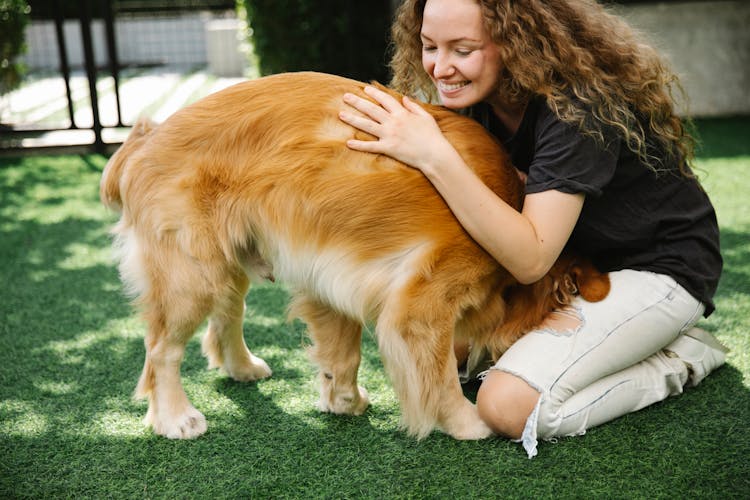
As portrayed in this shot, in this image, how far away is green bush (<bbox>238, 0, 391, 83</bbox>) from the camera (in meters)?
7.38

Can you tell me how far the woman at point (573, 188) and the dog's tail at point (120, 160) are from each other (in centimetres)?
69

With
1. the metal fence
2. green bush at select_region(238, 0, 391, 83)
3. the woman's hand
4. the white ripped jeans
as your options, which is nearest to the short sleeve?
the woman's hand

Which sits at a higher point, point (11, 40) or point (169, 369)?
point (11, 40)

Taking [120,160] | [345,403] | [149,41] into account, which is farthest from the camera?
[149,41]

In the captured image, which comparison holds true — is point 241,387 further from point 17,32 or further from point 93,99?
point 17,32

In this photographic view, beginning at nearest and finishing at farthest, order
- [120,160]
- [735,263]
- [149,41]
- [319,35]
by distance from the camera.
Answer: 1. [120,160]
2. [735,263]
3. [319,35]
4. [149,41]

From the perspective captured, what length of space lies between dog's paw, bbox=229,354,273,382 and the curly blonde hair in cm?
135

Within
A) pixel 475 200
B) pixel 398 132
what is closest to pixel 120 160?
pixel 398 132

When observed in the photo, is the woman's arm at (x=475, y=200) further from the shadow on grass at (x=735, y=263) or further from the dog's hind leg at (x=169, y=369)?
the shadow on grass at (x=735, y=263)

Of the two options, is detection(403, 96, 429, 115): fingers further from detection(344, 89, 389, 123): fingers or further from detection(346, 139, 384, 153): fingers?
detection(346, 139, 384, 153): fingers

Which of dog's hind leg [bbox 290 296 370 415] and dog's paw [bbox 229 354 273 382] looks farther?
dog's paw [bbox 229 354 273 382]

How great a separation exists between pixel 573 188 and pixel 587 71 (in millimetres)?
388

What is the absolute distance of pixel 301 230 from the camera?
2.16 metres

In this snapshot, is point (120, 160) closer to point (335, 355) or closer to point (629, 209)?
point (335, 355)
